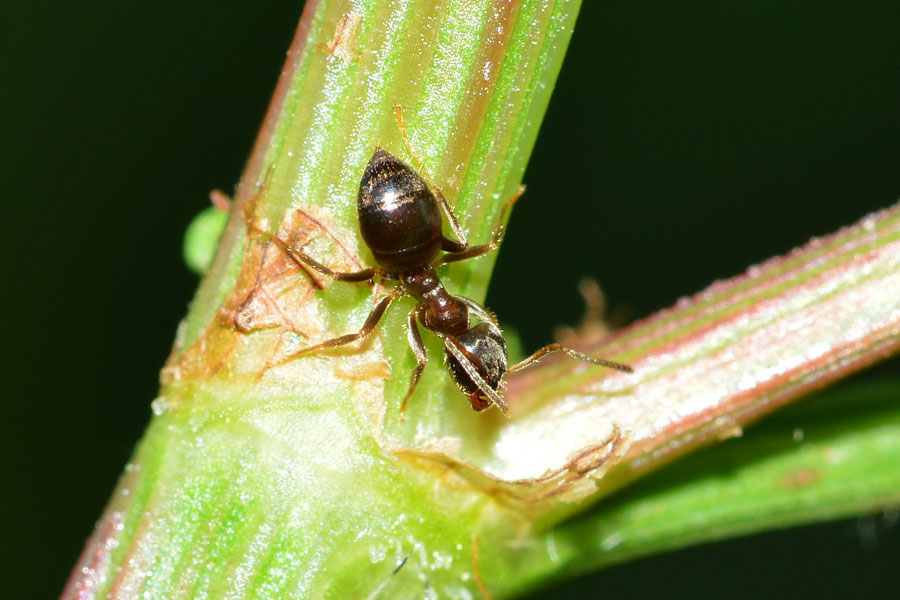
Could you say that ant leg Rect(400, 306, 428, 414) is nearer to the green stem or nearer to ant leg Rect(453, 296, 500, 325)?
the green stem

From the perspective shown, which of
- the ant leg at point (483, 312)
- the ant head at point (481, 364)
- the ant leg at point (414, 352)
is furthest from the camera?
the ant leg at point (483, 312)

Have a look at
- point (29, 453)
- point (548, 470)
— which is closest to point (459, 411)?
point (548, 470)

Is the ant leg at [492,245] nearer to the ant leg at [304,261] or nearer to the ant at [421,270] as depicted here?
the ant at [421,270]

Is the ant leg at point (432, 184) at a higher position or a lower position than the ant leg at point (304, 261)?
higher

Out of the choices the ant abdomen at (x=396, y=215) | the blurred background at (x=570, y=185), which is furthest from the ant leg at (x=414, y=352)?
the blurred background at (x=570, y=185)

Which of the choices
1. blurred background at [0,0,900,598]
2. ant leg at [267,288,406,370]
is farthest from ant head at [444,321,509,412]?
blurred background at [0,0,900,598]

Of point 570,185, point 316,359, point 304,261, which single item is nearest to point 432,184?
point 304,261

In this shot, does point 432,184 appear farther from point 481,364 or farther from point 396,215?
point 481,364
